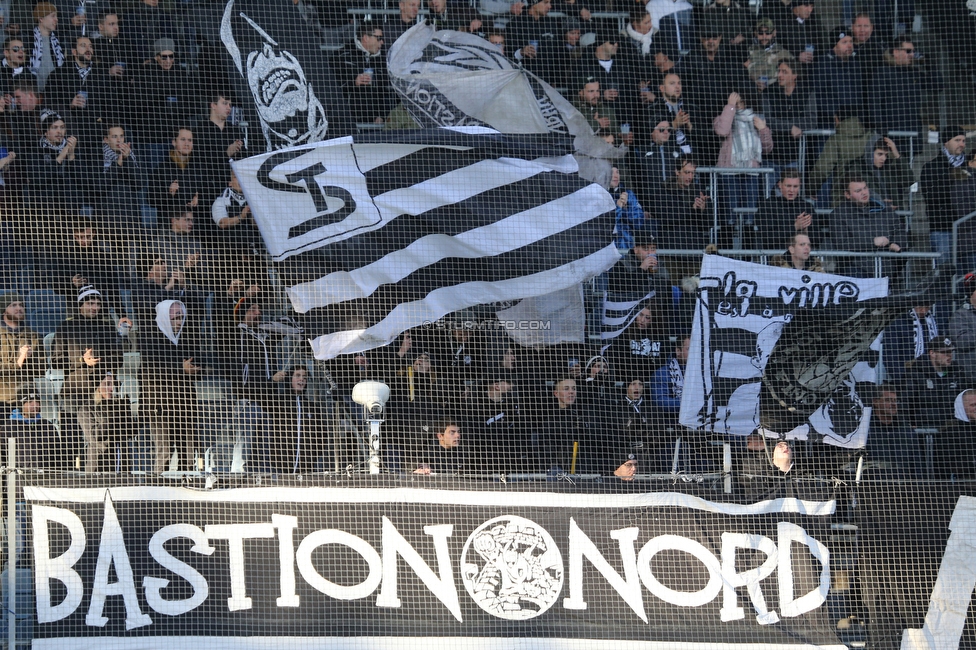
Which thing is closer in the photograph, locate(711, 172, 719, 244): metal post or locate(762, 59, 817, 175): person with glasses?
locate(711, 172, 719, 244): metal post

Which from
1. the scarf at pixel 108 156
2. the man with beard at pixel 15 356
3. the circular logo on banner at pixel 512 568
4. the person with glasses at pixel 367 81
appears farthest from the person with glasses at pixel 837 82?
the man with beard at pixel 15 356

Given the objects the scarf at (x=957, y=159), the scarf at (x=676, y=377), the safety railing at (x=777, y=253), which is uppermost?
the scarf at (x=957, y=159)

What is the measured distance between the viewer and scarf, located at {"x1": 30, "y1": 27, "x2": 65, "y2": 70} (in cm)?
Answer: 934

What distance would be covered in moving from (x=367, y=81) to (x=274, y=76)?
79cm

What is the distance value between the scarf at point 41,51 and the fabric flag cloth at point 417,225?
2.01 meters

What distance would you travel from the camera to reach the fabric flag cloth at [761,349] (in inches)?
348

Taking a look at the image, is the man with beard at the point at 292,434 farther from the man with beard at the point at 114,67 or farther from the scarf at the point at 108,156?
the man with beard at the point at 114,67

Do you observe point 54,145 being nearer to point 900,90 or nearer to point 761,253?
point 761,253

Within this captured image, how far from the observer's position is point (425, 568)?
7836mm

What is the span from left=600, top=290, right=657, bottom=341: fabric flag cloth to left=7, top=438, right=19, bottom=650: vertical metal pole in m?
4.48

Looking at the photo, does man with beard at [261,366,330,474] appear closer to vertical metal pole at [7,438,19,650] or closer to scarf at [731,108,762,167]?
vertical metal pole at [7,438,19,650]

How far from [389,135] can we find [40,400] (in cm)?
319

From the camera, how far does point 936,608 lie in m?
7.99

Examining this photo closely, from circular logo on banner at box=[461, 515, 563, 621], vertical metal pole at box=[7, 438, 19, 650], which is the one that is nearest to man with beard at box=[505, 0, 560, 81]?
circular logo on banner at box=[461, 515, 563, 621]
